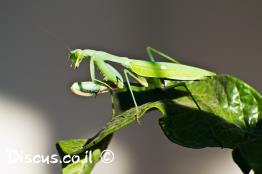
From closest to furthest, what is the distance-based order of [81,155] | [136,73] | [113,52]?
[81,155], [136,73], [113,52]

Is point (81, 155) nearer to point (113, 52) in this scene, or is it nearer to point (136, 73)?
point (136, 73)

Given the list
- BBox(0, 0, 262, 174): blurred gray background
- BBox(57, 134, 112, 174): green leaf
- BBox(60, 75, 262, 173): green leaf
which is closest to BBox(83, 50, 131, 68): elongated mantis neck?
BBox(60, 75, 262, 173): green leaf

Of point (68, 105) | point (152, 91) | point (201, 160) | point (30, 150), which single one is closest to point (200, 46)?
point (201, 160)

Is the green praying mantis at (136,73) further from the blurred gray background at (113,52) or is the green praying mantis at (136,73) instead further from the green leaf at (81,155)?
the blurred gray background at (113,52)

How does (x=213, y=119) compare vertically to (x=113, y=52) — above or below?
above

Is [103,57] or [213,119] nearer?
[213,119]

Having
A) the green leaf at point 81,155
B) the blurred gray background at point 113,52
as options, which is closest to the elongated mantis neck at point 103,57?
the green leaf at point 81,155

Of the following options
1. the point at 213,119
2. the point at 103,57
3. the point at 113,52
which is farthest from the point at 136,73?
the point at 113,52

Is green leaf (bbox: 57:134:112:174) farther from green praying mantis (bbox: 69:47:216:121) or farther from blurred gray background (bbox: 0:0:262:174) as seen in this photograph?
blurred gray background (bbox: 0:0:262:174)

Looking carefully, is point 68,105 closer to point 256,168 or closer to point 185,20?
point 185,20
